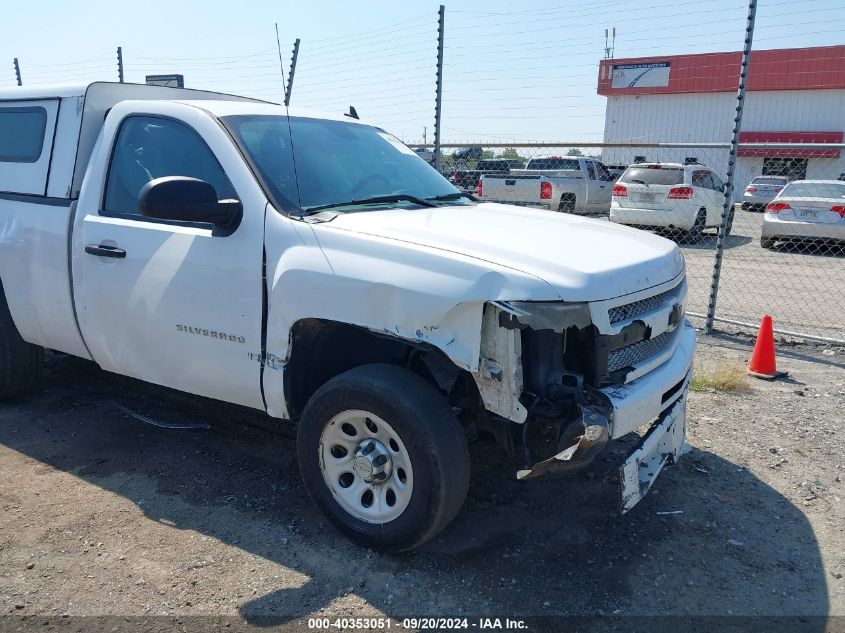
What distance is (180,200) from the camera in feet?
10.6

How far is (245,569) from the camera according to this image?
126 inches

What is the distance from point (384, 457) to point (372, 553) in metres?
0.49

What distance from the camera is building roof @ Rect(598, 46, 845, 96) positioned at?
34.9m

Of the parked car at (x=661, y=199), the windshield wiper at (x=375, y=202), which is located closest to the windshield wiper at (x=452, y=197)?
the windshield wiper at (x=375, y=202)

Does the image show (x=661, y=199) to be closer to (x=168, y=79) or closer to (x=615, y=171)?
(x=615, y=171)

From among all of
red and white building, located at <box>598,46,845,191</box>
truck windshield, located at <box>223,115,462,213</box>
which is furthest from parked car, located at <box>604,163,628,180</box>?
truck windshield, located at <box>223,115,462,213</box>

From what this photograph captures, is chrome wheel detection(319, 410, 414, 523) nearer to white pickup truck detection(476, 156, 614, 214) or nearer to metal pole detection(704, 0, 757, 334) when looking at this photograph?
metal pole detection(704, 0, 757, 334)

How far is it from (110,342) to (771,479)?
3.97 meters

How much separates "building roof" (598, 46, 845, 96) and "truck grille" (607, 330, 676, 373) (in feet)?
113

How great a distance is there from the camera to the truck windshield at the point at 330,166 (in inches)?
142

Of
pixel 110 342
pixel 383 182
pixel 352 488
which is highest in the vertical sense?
pixel 383 182

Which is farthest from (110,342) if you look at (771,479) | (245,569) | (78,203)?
(771,479)

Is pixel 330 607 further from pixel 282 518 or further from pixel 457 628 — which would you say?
pixel 282 518

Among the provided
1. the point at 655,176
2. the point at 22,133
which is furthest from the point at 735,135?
the point at 655,176
